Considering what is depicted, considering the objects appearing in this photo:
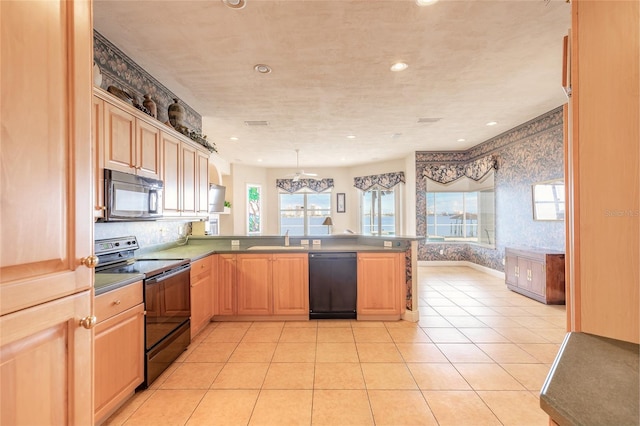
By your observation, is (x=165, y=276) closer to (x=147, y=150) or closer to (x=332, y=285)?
(x=147, y=150)

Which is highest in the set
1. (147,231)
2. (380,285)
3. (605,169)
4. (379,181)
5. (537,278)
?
(379,181)

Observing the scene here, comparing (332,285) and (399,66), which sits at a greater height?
(399,66)

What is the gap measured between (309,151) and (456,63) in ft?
13.7

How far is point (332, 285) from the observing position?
11.7 feet

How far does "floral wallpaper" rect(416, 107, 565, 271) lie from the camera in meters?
4.36

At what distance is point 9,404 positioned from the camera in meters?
0.79

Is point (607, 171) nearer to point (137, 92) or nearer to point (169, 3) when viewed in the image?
point (169, 3)

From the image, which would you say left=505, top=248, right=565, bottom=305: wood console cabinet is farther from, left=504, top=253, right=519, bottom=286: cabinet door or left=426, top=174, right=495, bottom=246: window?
left=426, top=174, right=495, bottom=246: window

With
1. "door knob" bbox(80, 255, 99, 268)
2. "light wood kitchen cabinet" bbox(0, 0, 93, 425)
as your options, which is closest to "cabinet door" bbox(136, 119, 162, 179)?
"light wood kitchen cabinet" bbox(0, 0, 93, 425)

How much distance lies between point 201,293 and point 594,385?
10.6ft

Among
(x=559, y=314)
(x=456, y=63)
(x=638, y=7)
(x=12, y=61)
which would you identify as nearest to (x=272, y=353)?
(x=12, y=61)

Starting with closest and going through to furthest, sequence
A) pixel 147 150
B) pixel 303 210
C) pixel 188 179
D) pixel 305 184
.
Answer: pixel 147 150
pixel 188 179
pixel 305 184
pixel 303 210

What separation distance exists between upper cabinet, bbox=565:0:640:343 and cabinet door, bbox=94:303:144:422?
7.86 ft

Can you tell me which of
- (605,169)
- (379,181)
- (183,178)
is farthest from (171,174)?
(379,181)
